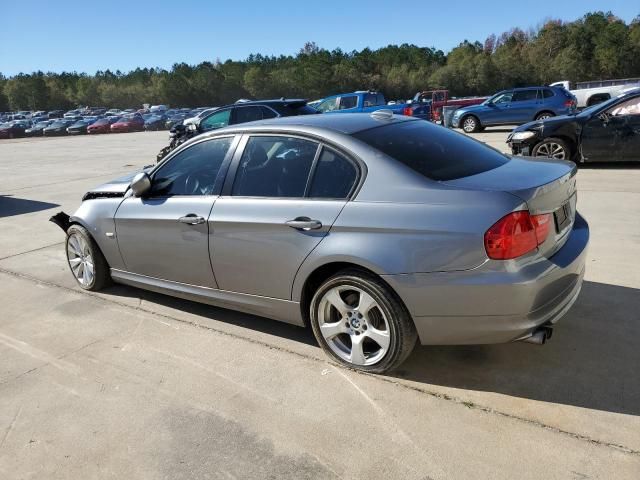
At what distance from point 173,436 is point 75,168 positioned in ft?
52.3

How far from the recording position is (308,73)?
3757 inches

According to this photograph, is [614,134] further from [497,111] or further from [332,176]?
[497,111]

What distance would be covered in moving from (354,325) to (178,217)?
64.1 inches

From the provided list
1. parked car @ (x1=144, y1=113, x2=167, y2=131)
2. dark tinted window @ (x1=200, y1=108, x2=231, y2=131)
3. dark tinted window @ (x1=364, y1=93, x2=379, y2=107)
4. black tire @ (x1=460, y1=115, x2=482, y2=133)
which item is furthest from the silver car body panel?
parked car @ (x1=144, y1=113, x2=167, y2=131)

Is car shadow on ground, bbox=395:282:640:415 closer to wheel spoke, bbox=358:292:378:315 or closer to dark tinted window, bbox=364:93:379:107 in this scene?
wheel spoke, bbox=358:292:378:315

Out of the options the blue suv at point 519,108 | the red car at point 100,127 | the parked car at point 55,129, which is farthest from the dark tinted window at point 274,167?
the parked car at point 55,129

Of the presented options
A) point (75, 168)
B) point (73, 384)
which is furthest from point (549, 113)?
point (73, 384)

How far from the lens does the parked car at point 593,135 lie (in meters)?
9.45

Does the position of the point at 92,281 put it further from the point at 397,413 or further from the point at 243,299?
the point at 397,413

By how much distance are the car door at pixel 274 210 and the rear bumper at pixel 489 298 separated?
2.15 feet

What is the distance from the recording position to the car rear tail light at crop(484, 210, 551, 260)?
271 centimetres

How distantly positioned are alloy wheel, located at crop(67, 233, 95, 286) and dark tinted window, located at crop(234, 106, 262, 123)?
8.06 meters

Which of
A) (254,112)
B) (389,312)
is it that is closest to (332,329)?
(389,312)

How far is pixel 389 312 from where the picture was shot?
3.04m
